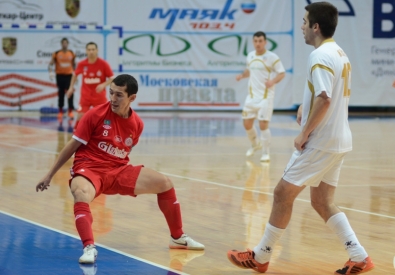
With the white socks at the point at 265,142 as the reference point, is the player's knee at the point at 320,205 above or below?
above

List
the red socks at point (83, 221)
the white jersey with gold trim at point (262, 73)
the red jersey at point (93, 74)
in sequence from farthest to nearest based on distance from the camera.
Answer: the red jersey at point (93, 74) → the white jersey with gold trim at point (262, 73) → the red socks at point (83, 221)

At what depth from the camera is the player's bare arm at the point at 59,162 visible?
6.28 meters

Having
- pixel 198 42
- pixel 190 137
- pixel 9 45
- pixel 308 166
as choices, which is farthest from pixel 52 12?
pixel 308 166

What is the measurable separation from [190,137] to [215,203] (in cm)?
858

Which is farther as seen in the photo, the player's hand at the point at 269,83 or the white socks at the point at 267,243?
the player's hand at the point at 269,83

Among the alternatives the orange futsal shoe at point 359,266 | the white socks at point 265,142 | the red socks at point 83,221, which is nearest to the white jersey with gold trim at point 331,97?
the orange futsal shoe at point 359,266

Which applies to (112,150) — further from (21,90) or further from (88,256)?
(21,90)

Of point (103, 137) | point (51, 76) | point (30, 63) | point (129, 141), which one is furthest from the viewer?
point (30, 63)

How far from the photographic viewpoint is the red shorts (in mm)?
6441

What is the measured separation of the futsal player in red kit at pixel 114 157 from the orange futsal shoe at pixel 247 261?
2.52 feet

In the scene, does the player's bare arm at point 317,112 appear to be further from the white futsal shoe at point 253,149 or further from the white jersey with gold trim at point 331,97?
the white futsal shoe at point 253,149

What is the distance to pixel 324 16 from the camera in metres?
5.67

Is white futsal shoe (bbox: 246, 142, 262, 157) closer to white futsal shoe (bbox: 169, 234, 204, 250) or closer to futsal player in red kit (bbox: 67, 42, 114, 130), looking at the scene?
futsal player in red kit (bbox: 67, 42, 114, 130)

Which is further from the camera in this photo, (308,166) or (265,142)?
(265,142)
